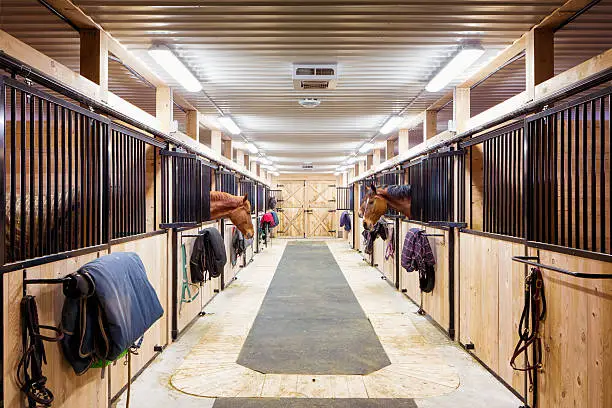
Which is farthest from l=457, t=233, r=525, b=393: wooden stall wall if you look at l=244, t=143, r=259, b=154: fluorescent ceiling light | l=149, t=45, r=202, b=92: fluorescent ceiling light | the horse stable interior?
l=244, t=143, r=259, b=154: fluorescent ceiling light

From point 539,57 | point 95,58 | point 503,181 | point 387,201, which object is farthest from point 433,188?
point 95,58

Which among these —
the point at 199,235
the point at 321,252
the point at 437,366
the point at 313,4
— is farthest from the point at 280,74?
the point at 321,252

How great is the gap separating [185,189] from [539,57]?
345cm

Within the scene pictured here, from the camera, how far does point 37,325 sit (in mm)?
1819

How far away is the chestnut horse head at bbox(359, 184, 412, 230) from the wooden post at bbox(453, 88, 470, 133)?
1.39 meters

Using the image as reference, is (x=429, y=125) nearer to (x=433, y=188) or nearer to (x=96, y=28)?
(x=433, y=188)

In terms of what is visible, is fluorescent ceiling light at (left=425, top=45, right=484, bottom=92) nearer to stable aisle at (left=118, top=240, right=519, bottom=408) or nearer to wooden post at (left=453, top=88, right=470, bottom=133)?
wooden post at (left=453, top=88, right=470, bottom=133)

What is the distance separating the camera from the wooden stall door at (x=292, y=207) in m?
18.1

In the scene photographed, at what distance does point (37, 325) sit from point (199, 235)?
271cm

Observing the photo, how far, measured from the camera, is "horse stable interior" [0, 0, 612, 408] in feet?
6.66

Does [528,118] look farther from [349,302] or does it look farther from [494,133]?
[349,302]

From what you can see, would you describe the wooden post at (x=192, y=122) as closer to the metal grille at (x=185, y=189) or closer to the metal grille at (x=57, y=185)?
the metal grille at (x=185, y=189)

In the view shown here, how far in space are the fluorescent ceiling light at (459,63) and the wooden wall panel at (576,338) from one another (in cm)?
178

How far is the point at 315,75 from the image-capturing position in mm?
4055
